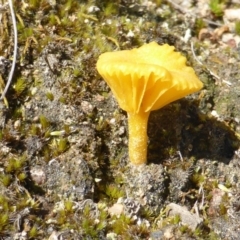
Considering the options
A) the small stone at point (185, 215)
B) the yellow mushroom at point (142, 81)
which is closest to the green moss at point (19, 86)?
the yellow mushroom at point (142, 81)

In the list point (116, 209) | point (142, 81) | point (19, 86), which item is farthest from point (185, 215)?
point (19, 86)

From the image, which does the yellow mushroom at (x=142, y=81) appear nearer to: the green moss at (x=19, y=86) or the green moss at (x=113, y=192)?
the green moss at (x=113, y=192)

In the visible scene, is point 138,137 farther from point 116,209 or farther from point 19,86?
point 19,86

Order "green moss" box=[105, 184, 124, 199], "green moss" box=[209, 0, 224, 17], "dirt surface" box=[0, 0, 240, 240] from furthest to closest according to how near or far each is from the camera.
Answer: "green moss" box=[209, 0, 224, 17] < "green moss" box=[105, 184, 124, 199] < "dirt surface" box=[0, 0, 240, 240]

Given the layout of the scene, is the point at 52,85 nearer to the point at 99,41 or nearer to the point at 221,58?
the point at 99,41

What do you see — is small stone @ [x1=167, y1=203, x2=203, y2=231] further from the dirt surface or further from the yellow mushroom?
the yellow mushroom

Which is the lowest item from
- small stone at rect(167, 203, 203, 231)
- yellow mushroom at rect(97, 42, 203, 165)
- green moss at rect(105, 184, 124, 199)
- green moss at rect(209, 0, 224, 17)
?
small stone at rect(167, 203, 203, 231)

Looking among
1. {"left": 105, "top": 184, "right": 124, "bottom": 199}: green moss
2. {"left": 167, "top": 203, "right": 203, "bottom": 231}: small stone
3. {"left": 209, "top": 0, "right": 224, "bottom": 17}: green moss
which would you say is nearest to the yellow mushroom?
{"left": 105, "top": 184, "right": 124, "bottom": 199}: green moss
